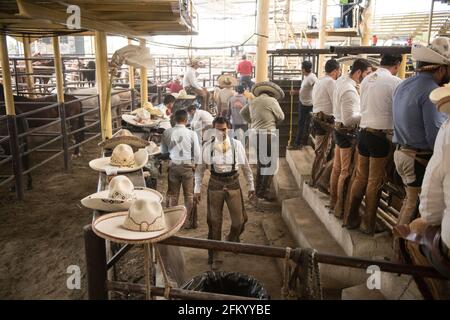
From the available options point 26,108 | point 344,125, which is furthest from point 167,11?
point 26,108

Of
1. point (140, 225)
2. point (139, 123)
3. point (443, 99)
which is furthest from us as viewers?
point (139, 123)

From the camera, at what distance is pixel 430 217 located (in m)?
2.48

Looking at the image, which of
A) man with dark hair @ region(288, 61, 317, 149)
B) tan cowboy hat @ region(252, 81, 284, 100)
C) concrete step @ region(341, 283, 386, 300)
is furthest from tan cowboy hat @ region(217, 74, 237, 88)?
concrete step @ region(341, 283, 386, 300)

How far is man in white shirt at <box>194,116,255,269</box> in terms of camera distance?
5430 millimetres

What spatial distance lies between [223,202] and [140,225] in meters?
3.18

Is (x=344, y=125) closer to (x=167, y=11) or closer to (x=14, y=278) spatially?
(x=167, y=11)

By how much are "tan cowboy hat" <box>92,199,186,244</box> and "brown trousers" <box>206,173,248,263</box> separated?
2812mm

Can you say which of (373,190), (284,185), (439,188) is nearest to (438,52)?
(439,188)

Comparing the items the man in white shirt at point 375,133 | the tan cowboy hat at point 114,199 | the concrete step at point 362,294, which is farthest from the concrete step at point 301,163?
the tan cowboy hat at point 114,199

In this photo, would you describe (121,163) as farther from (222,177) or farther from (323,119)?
(323,119)

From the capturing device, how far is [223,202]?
562 centimetres

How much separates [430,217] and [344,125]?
2.82m

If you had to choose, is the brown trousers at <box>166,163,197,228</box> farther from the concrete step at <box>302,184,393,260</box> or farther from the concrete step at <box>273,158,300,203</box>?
the concrete step at <box>302,184,393,260</box>

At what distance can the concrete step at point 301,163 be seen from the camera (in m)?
7.25
